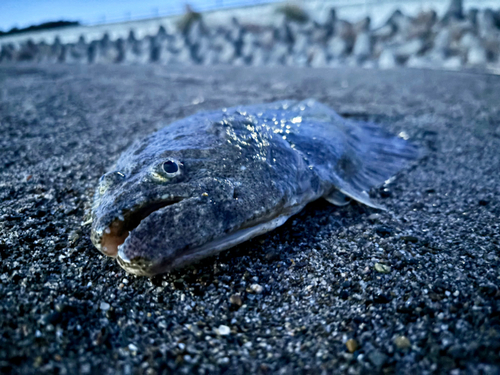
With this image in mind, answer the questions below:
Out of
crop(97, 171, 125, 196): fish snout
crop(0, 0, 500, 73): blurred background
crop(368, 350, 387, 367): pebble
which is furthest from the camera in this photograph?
crop(0, 0, 500, 73): blurred background

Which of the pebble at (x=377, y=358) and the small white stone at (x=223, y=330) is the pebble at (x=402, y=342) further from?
the small white stone at (x=223, y=330)

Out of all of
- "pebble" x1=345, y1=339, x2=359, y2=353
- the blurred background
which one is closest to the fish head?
Answer: "pebble" x1=345, y1=339, x2=359, y2=353

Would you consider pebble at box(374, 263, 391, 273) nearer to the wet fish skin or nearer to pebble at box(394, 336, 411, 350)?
pebble at box(394, 336, 411, 350)

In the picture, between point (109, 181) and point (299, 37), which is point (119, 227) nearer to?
point (109, 181)

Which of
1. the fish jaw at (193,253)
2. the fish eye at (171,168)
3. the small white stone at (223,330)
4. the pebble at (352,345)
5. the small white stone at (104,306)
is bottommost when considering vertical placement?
the pebble at (352,345)

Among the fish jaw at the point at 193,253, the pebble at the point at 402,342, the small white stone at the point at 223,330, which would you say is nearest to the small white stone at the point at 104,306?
the fish jaw at the point at 193,253

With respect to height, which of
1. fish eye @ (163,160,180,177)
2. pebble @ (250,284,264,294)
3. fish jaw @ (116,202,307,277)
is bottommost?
pebble @ (250,284,264,294)

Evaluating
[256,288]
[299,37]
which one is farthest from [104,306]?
[299,37]
